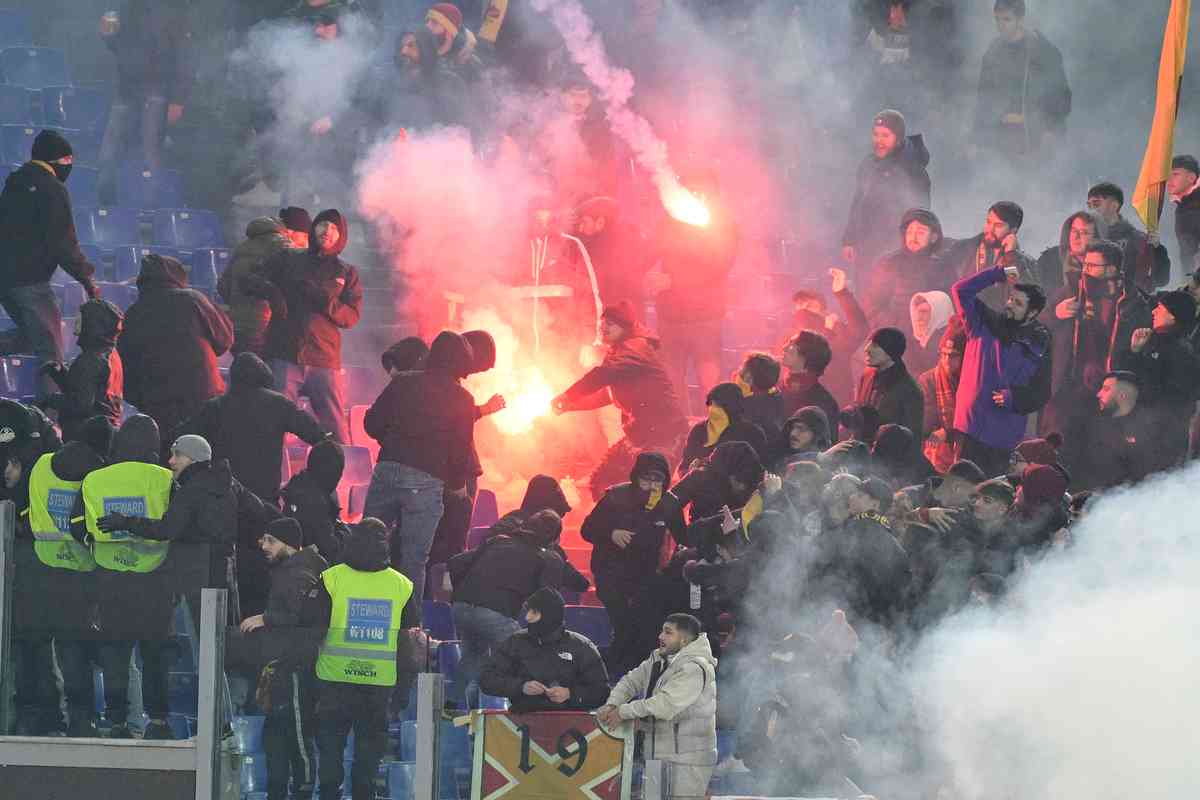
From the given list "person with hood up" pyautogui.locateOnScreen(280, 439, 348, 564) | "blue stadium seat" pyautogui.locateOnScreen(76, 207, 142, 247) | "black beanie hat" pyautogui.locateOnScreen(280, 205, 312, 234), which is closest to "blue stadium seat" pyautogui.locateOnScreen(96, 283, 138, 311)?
"blue stadium seat" pyautogui.locateOnScreen(76, 207, 142, 247)

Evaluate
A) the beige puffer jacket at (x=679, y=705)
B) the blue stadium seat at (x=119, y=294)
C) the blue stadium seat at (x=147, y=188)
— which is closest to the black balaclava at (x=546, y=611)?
the beige puffer jacket at (x=679, y=705)

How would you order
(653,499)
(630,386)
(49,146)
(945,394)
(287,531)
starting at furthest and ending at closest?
(49,146) < (630,386) < (945,394) < (653,499) < (287,531)

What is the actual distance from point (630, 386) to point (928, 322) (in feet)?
6.87

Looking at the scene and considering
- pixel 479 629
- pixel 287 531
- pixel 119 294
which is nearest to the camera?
pixel 287 531

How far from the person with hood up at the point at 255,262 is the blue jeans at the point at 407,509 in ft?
6.75

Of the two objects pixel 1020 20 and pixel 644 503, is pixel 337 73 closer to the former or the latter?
pixel 1020 20

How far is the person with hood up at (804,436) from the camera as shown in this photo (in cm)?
1027

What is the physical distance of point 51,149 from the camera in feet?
40.0

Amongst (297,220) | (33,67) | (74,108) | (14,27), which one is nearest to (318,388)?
(297,220)

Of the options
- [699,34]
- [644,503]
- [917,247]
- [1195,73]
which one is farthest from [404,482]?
[1195,73]

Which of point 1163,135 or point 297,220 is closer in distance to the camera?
point 297,220

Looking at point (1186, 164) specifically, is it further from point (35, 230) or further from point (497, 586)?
point (35, 230)

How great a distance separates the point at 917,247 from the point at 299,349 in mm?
3846

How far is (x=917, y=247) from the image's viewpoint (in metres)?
13.1
